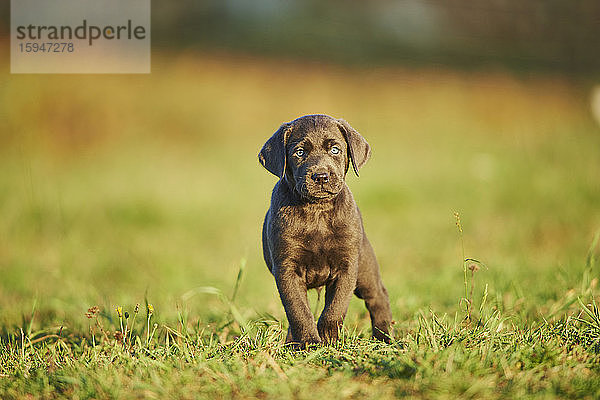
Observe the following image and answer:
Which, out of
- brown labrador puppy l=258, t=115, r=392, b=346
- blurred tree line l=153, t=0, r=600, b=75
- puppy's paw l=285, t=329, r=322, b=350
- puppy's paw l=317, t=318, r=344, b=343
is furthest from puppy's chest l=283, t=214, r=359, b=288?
blurred tree line l=153, t=0, r=600, b=75

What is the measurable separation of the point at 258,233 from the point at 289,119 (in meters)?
5.90

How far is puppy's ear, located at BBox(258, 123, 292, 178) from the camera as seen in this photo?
13.1ft

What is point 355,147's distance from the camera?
4.07 m

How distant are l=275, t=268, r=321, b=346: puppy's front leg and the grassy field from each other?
0.14 meters

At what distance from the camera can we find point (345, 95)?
1828cm

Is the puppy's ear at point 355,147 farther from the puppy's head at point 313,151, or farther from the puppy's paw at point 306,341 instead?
the puppy's paw at point 306,341

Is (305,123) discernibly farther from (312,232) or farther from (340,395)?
(340,395)

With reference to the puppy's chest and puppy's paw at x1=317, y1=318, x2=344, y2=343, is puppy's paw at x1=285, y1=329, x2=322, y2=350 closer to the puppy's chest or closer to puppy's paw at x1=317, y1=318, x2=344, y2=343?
puppy's paw at x1=317, y1=318, x2=344, y2=343

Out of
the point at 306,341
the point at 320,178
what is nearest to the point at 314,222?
the point at 320,178

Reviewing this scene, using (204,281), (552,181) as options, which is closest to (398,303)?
(204,281)

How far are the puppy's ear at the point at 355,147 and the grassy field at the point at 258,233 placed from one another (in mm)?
1009

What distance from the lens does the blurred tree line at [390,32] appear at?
1834 centimetres

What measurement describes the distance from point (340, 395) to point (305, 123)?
5.99 feet

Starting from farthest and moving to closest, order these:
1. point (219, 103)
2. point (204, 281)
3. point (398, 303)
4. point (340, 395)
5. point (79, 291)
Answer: point (219, 103), point (204, 281), point (79, 291), point (398, 303), point (340, 395)
